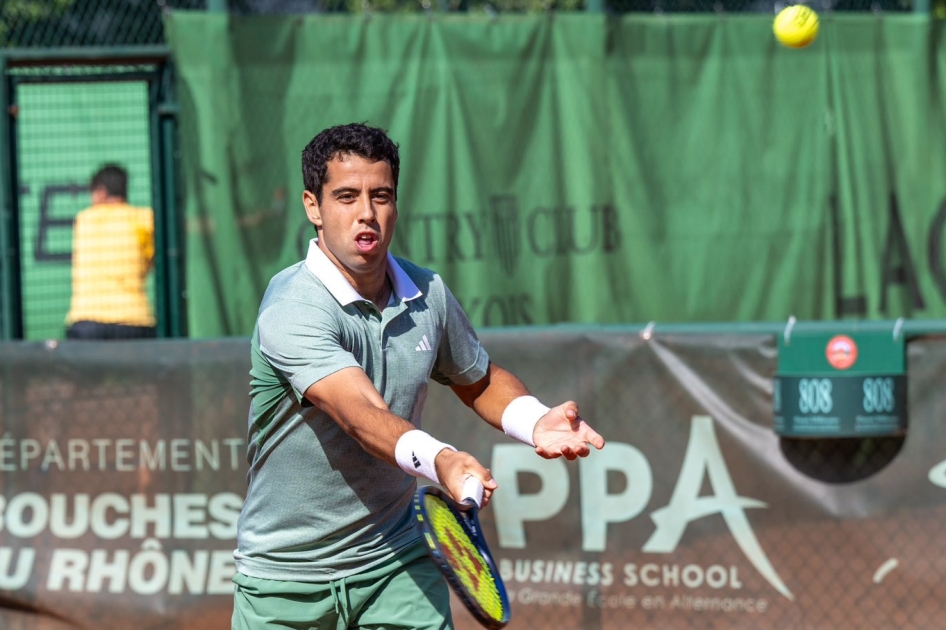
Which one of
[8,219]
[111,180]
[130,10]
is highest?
[130,10]

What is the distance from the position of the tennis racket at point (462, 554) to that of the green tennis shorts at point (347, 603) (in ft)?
0.57

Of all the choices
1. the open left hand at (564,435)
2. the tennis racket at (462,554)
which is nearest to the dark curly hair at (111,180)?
the tennis racket at (462,554)

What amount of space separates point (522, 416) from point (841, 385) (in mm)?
2510

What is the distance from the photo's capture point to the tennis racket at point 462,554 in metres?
3.12

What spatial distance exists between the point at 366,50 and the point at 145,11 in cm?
146

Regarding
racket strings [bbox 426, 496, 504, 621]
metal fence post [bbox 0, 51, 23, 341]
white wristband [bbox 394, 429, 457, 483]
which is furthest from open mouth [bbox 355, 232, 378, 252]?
metal fence post [bbox 0, 51, 23, 341]

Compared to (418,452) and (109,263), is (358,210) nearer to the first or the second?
(418,452)

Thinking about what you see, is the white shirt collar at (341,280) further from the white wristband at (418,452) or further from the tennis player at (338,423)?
the white wristband at (418,452)

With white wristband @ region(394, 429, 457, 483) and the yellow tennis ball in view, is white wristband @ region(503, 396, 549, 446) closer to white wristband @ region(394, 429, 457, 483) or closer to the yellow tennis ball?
white wristband @ region(394, 429, 457, 483)

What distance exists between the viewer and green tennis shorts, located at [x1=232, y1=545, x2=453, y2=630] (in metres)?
3.44

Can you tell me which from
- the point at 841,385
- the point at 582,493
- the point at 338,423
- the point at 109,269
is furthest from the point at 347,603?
the point at 109,269

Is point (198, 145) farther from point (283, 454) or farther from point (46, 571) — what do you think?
point (283, 454)

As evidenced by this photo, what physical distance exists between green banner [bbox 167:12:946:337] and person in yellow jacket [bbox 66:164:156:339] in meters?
0.70

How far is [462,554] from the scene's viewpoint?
3.32 meters
